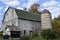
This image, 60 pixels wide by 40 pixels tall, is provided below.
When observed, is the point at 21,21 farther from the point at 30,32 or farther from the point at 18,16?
the point at 30,32

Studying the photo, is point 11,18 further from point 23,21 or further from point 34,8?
point 34,8

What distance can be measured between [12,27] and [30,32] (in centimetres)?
728

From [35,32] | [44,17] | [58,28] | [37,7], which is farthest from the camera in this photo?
[37,7]

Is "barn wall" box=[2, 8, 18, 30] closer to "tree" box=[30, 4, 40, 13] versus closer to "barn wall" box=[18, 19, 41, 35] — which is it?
"barn wall" box=[18, 19, 41, 35]

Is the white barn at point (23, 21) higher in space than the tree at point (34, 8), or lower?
lower

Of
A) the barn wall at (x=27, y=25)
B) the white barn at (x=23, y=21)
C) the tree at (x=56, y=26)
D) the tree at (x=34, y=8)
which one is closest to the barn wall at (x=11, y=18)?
the white barn at (x=23, y=21)

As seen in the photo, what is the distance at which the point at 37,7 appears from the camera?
82.0m

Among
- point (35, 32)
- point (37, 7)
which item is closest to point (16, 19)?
point (35, 32)

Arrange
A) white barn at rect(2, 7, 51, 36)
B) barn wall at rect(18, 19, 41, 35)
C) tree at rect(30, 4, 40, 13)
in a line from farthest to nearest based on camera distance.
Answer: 1. tree at rect(30, 4, 40, 13)
2. barn wall at rect(18, 19, 41, 35)
3. white barn at rect(2, 7, 51, 36)

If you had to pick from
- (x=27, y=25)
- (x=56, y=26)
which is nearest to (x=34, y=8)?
(x=27, y=25)

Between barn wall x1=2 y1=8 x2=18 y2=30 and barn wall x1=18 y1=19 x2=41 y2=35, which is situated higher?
barn wall x1=2 y1=8 x2=18 y2=30

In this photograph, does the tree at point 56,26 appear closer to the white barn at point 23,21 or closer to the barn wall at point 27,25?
the white barn at point 23,21

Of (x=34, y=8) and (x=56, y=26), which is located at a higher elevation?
(x=34, y=8)

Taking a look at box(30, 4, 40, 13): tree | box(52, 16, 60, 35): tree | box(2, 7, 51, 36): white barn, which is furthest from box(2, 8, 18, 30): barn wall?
box(30, 4, 40, 13): tree
